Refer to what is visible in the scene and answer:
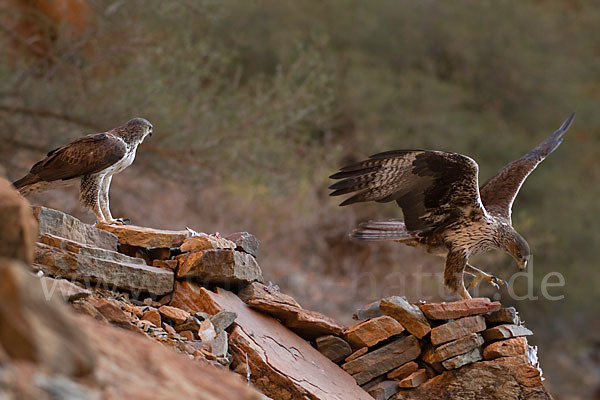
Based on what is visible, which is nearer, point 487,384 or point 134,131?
point 487,384

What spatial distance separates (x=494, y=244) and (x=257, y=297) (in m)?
2.38

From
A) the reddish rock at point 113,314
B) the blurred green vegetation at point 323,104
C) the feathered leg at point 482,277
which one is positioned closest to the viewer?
the reddish rock at point 113,314

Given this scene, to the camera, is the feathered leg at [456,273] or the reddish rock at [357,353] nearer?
the reddish rock at [357,353]

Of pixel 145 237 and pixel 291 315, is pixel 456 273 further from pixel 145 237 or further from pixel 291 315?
pixel 145 237

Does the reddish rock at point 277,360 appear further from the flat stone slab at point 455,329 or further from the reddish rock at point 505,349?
the reddish rock at point 505,349

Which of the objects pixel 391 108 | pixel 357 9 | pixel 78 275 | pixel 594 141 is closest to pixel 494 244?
pixel 78 275

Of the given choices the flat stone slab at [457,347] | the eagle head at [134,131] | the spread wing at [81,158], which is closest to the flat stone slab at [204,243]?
the spread wing at [81,158]

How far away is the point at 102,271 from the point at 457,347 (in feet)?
8.14

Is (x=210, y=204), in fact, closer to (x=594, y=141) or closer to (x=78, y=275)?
(x=78, y=275)

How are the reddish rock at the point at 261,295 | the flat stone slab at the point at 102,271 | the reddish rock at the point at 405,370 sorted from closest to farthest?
the flat stone slab at the point at 102,271 → the reddish rock at the point at 405,370 → the reddish rock at the point at 261,295

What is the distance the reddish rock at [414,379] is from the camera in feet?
16.7

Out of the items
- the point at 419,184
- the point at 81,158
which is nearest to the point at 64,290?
the point at 81,158

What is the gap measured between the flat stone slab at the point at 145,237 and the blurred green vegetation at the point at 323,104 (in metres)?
4.81

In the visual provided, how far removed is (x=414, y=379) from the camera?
201 inches
